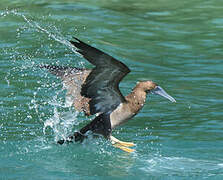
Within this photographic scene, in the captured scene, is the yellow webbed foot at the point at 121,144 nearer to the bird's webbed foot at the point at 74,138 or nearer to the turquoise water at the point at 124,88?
the turquoise water at the point at 124,88

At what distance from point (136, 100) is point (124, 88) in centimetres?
289

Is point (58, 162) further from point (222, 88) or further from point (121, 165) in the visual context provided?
point (222, 88)

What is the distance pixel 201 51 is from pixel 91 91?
5.71m

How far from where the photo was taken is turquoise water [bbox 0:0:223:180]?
7766 mm

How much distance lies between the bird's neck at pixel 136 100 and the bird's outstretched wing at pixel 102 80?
0.13 m

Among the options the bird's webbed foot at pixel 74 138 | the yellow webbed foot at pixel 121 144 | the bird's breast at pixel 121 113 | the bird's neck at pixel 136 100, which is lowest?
the yellow webbed foot at pixel 121 144

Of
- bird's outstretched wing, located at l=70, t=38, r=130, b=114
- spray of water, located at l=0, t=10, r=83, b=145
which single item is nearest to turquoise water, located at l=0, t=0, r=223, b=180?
spray of water, located at l=0, t=10, r=83, b=145

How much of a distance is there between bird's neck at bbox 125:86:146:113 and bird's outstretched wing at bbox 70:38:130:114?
5.3 inches

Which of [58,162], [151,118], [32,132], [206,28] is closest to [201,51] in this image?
[206,28]

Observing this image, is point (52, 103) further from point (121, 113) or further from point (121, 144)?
point (121, 113)

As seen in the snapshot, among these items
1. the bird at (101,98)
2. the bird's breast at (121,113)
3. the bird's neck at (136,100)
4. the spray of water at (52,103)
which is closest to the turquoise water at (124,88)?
the spray of water at (52,103)

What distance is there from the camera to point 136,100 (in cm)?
801

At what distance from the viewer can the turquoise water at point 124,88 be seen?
777 centimetres

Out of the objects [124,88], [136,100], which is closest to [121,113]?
[136,100]
